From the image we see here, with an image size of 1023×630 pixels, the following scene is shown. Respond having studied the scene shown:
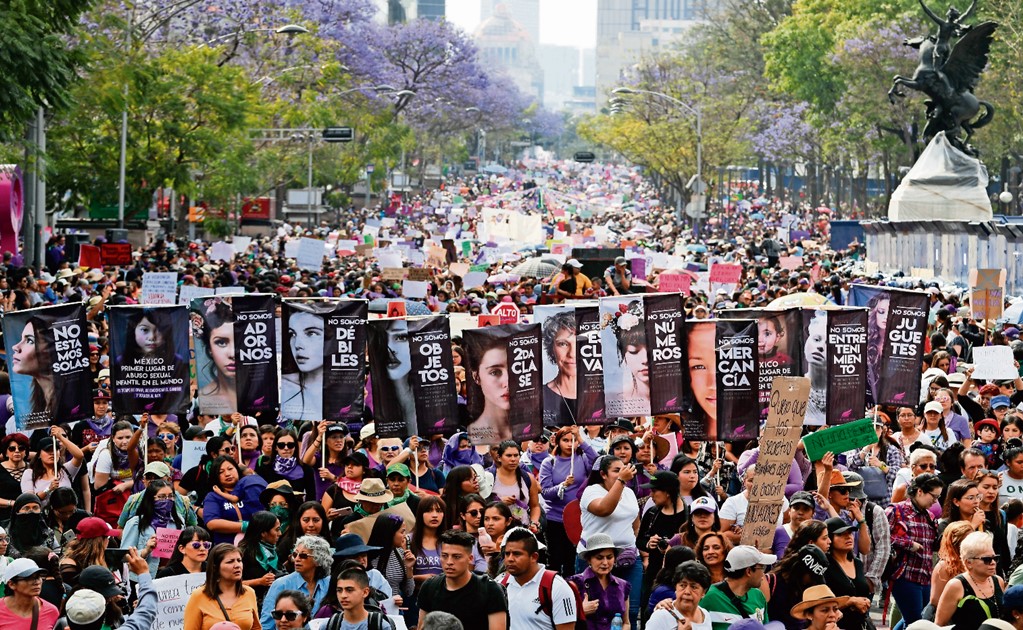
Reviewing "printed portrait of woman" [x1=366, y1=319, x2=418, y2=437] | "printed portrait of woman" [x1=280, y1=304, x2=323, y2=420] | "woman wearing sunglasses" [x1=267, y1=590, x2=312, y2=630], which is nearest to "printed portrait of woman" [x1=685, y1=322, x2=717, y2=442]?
"printed portrait of woman" [x1=366, y1=319, x2=418, y2=437]

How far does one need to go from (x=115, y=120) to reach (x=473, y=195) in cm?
9592

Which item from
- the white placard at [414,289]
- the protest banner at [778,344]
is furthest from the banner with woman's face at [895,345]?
the white placard at [414,289]

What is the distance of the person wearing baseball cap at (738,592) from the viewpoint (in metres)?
9.23

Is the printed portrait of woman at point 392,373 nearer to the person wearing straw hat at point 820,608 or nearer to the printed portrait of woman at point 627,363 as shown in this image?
the printed portrait of woman at point 627,363

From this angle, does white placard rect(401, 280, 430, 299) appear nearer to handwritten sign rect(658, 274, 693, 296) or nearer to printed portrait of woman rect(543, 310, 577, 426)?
handwritten sign rect(658, 274, 693, 296)

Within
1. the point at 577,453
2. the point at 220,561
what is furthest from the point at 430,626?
the point at 577,453

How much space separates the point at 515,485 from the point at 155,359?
2.99 metres

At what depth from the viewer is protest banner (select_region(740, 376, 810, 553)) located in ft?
A: 35.2

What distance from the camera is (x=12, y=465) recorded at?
42.6 feet

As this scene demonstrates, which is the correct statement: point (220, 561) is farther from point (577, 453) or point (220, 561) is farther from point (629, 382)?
point (629, 382)

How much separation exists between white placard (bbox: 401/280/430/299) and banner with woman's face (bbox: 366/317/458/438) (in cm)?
1390

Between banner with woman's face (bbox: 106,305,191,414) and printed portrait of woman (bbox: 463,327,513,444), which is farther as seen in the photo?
banner with woman's face (bbox: 106,305,191,414)

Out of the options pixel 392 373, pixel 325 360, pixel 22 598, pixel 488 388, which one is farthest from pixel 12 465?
pixel 22 598

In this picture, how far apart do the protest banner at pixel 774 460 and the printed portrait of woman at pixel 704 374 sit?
260 centimetres
